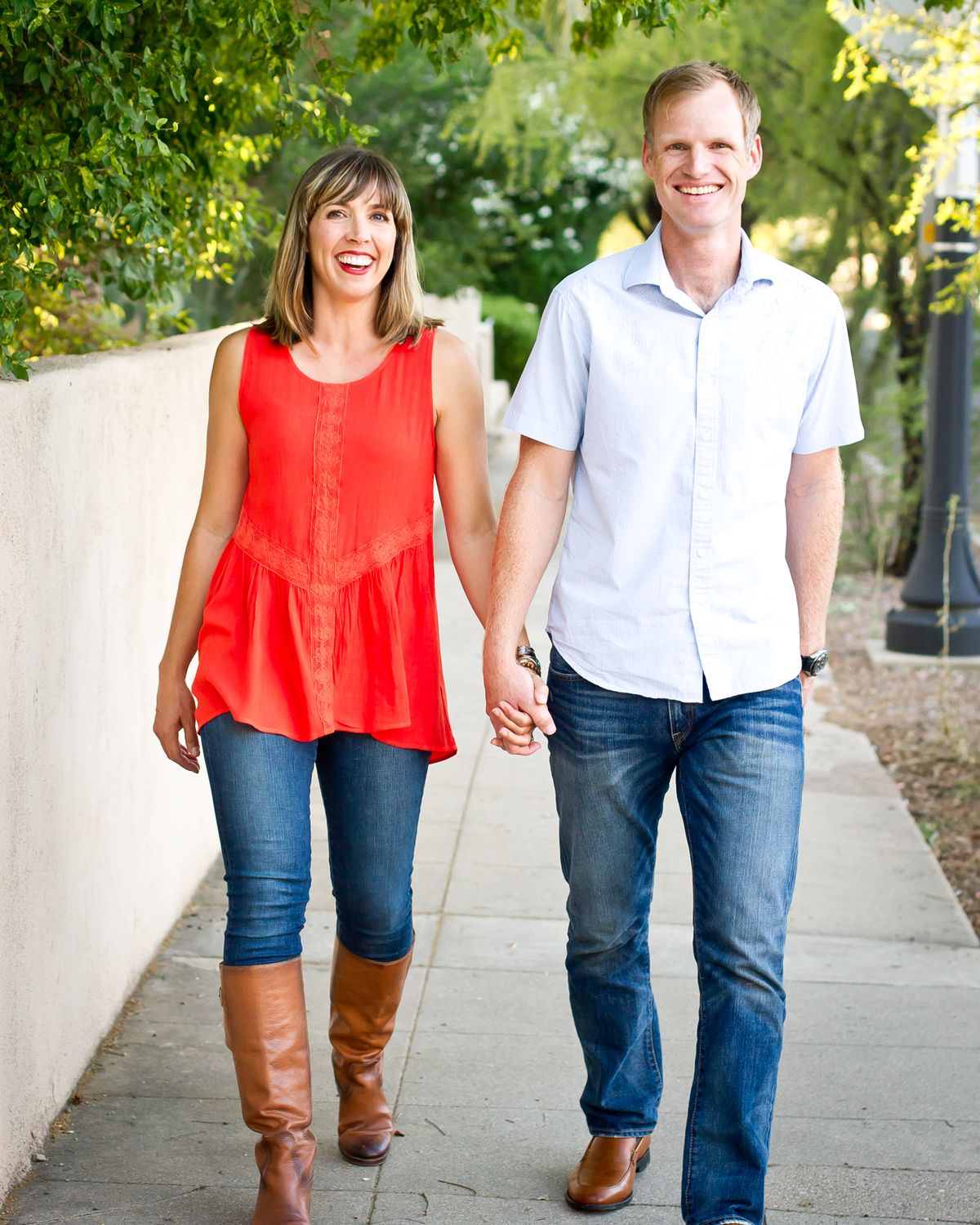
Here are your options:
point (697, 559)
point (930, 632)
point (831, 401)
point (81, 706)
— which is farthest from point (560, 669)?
point (930, 632)

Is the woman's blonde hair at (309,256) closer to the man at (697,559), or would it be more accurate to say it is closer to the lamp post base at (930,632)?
the man at (697,559)

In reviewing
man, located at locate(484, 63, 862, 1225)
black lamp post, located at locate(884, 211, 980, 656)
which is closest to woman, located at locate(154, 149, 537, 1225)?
man, located at locate(484, 63, 862, 1225)

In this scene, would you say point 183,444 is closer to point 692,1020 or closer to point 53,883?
point 53,883

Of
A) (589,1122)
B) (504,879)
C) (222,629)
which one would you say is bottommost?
(504,879)

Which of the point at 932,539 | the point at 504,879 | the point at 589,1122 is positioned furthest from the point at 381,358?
the point at 932,539

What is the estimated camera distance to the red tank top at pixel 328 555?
3074mm

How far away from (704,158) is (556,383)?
0.47 metres

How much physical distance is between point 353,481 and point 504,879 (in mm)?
2417

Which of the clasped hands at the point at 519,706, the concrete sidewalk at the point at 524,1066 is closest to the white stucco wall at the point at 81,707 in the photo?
the concrete sidewalk at the point at 524,1066

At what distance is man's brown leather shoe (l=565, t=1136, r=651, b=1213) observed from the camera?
3184mm

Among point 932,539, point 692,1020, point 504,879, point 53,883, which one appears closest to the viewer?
point 53,883

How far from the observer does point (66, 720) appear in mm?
3494

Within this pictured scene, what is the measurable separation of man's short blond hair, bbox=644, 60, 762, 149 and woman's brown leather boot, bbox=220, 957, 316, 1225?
172 cm

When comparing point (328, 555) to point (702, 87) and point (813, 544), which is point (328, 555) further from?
point (702, 87)
